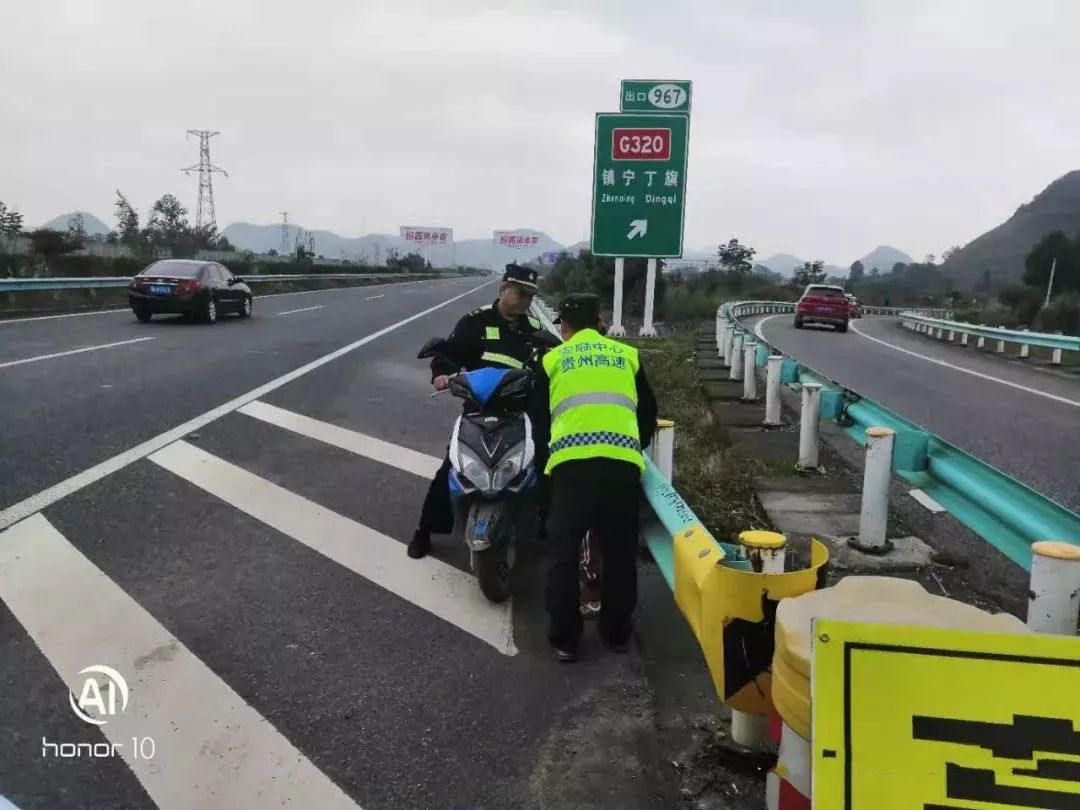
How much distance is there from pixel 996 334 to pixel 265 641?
22.7m

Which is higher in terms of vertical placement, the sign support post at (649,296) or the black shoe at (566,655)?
the sign support post at (649,296)

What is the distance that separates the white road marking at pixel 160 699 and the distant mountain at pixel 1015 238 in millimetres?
150898

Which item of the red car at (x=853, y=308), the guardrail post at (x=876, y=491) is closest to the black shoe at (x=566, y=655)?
the guardrail post at (x=876, y=491)

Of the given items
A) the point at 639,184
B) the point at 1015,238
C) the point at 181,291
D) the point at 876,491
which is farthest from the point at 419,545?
the point at 1015,238

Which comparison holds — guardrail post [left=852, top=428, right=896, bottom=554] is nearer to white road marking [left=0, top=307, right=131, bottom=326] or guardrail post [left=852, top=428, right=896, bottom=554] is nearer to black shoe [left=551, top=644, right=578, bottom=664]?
black shoe [left=551, top=644, right=578, bottom=664]

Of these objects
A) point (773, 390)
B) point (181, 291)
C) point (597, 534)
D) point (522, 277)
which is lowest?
point (597, 534)

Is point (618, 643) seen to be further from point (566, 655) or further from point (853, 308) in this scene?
point (853, 308)

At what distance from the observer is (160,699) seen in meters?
3.38

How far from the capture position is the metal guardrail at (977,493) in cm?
329

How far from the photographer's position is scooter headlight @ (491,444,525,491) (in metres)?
4.51
